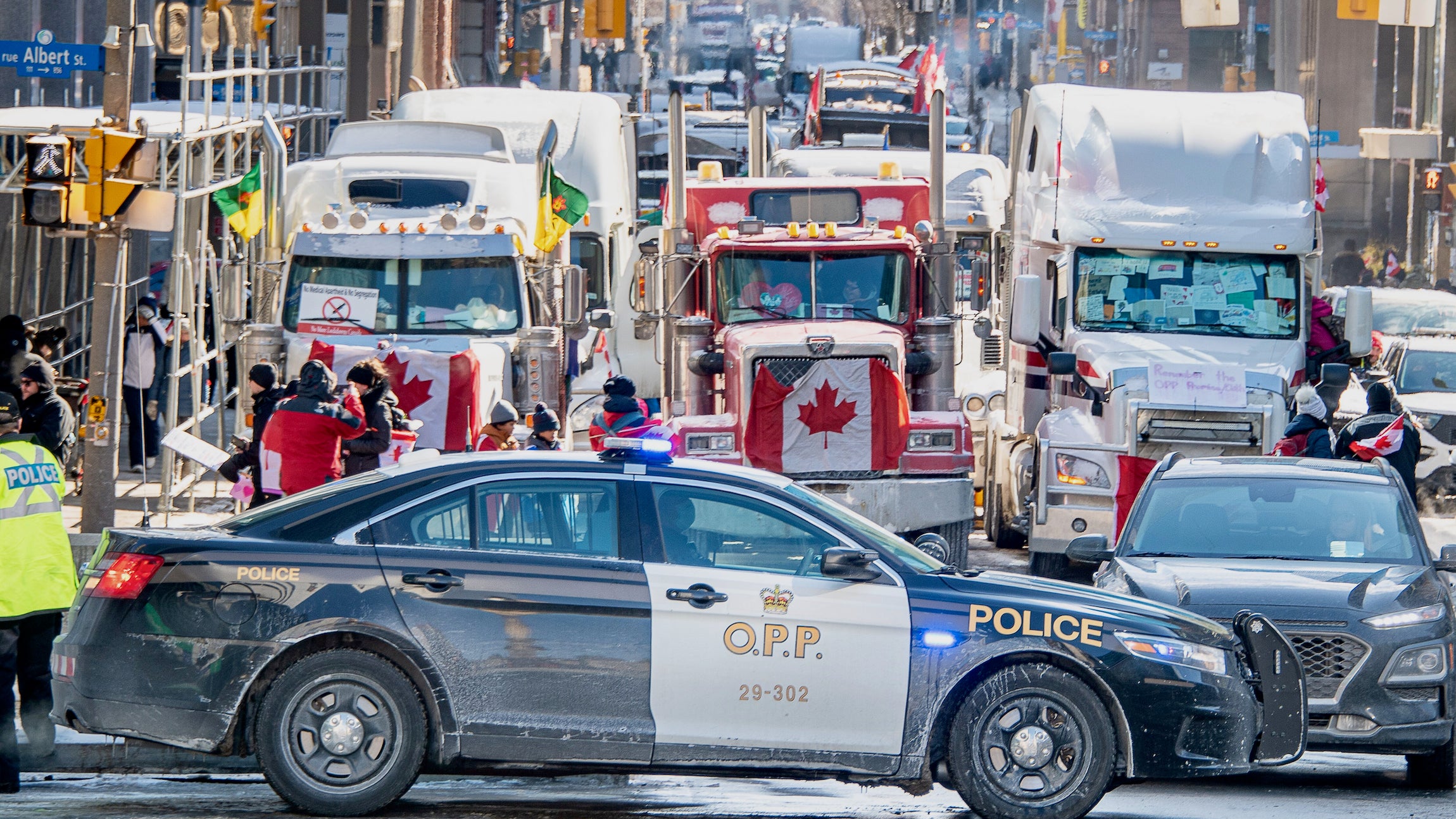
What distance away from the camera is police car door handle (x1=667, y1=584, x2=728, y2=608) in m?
7.86

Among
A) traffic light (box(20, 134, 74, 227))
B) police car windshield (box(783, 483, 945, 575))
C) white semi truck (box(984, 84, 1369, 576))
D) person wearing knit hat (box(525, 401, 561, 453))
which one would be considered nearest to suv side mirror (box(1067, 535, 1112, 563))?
police car windshield (box(783, 483, 945, 575))

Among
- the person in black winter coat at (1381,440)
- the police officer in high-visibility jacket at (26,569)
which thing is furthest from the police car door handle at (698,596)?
the person in black winter coat at (1381,440)

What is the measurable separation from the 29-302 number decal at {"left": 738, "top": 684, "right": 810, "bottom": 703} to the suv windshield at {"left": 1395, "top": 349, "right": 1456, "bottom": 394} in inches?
539

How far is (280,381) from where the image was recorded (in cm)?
1609

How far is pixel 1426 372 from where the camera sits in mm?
20312

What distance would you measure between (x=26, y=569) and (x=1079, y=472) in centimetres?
845

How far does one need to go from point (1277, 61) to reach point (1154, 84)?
1691 centimetres

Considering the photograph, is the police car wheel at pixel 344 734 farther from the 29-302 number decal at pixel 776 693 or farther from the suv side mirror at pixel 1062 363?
the suv side mirror at pixel 1062 363

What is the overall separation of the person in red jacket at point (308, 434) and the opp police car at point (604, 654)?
4112 millimetres

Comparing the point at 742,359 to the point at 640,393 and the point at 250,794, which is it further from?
the point at 640,393

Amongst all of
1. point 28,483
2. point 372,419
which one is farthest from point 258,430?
point 28,483

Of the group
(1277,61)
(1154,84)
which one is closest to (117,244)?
(1277,61)

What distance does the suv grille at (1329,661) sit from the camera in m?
9.34

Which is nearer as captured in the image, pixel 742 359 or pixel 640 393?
pixel 742 359
